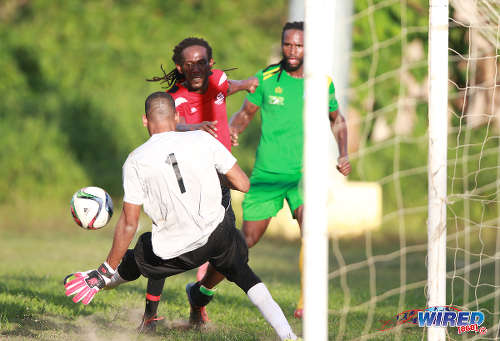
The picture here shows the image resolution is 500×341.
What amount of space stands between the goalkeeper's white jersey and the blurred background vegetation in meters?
9.30

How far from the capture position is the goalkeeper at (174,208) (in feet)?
15.5

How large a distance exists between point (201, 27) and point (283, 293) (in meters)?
13.1

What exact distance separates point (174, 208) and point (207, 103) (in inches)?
61.9

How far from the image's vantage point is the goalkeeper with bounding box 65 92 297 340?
4723 mm

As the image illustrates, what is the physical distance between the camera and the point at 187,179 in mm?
4738

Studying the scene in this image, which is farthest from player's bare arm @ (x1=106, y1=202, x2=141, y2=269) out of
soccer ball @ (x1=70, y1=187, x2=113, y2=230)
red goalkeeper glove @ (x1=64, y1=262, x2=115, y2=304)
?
soccer ball @ (x1=70, y1=187, x2=113, y2=230)

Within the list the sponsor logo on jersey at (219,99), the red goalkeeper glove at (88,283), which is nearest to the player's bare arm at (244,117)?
the sponsor logo on jersey at (219,99)

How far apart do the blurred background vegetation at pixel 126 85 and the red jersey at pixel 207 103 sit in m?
7.94

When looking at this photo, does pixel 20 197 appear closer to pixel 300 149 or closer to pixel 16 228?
pixel 16 228

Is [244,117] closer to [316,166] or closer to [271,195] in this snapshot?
[271,195]

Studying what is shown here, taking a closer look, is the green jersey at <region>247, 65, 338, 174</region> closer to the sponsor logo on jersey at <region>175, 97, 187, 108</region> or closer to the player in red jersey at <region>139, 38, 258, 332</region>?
the player in red jersey at <region>139, 38, 258, 332</region>

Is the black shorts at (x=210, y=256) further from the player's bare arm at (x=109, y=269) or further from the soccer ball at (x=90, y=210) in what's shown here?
the soccer ball at (x=90, y=210)

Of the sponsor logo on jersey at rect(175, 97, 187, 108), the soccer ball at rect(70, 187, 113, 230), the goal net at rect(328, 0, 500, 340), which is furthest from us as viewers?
the goal net at rect(328, 0, 500, 340)

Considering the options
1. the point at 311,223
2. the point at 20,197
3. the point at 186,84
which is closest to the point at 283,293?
the point at 186,84
